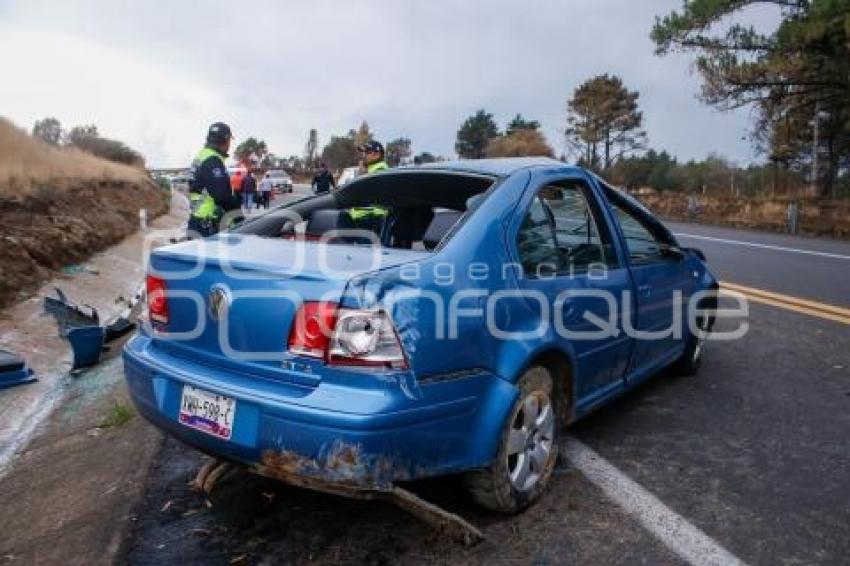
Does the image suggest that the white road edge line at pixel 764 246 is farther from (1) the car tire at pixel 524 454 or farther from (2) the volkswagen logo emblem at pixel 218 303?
(2) the volkswagen logo emblem at pixel 218 303

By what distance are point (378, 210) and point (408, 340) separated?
2.06 m

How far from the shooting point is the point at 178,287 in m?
3.36

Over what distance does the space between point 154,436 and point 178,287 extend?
5.45 feet

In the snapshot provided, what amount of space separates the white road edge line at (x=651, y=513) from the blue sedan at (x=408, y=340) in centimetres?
30

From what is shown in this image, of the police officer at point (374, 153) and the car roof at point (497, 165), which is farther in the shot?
the police officer at point (374, 153)

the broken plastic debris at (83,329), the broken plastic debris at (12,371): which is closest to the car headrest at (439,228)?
the broken plastic debris at (83,329)

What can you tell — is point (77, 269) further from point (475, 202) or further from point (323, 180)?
point (475, 202)

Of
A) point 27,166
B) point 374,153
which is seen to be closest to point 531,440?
point 374,153

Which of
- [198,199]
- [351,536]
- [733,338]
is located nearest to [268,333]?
[351,536]

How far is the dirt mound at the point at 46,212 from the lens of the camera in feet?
34.7

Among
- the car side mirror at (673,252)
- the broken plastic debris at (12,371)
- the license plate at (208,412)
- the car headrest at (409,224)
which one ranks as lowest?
the broken plastic debris at (12,371)

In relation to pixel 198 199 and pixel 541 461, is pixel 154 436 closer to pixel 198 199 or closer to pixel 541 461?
pixel 541 461

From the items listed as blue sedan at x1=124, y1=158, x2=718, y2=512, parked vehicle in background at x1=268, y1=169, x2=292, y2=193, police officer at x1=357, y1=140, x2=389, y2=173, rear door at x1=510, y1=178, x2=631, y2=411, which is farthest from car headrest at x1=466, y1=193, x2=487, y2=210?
parked vehicle in background at x1=268, y1=169, x2=292, y2=193

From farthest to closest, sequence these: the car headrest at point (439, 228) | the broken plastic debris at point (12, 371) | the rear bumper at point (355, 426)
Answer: the broken plastic debris at point (12, 371) < the car headrest at point (439, 228) < the rear bumper at point (355, 426)
